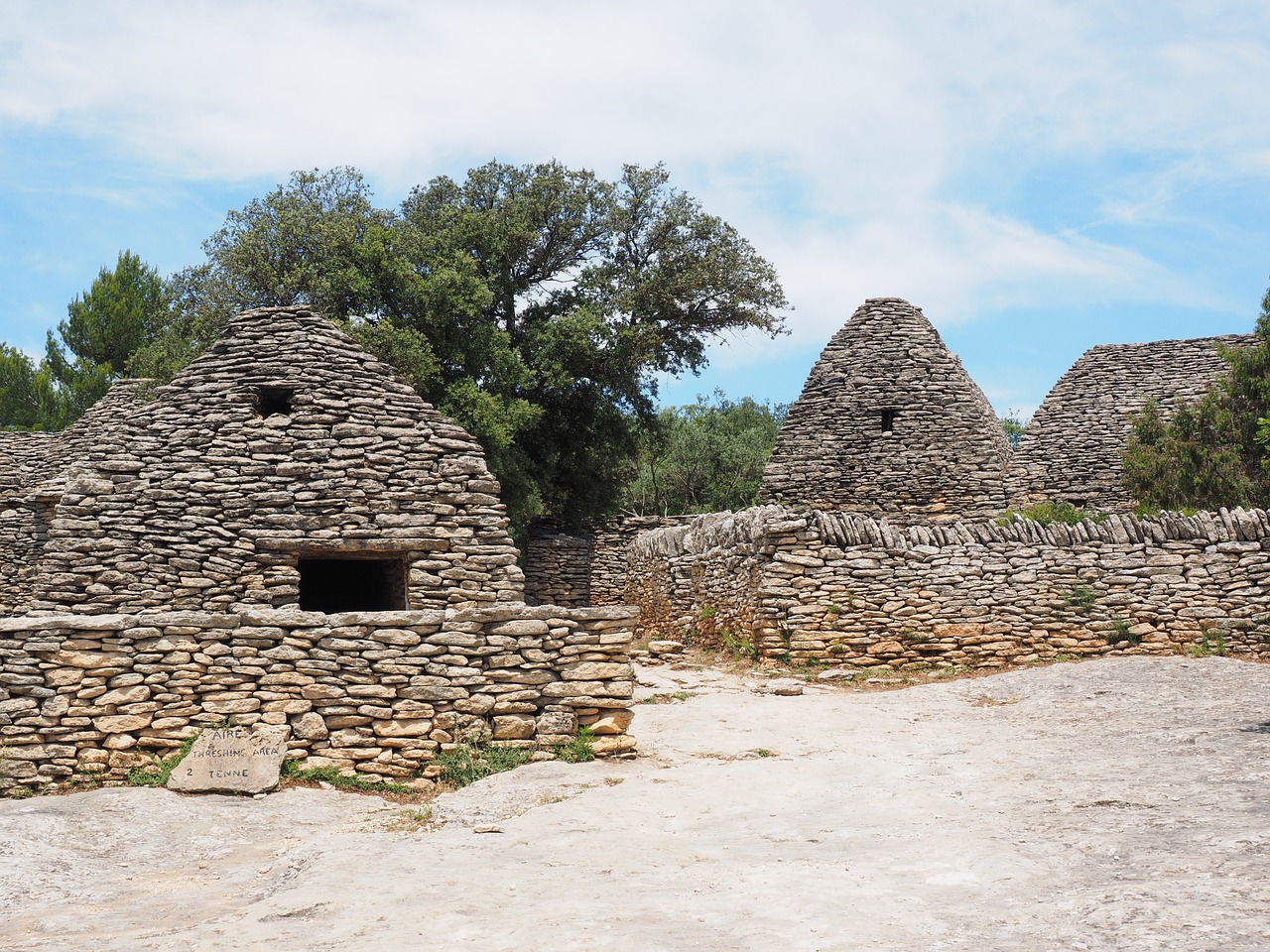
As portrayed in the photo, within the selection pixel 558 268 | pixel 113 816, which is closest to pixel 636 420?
pixel 558 268

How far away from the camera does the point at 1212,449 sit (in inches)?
833

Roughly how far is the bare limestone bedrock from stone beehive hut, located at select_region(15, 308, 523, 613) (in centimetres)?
2

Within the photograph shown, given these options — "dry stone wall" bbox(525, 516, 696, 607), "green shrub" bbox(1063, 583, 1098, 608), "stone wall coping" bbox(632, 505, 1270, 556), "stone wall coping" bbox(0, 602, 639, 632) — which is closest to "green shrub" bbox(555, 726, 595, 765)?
"stone wall coping" bbox(0, 602, 639, 632)

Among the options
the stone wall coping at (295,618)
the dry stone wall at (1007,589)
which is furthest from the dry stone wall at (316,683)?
the dry stone wall at (1007,589)

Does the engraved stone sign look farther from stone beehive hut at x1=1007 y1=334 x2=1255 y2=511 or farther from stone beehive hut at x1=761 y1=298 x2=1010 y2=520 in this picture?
stone beehive hut at x1=1007 y1=334 x2=1255 y2=511

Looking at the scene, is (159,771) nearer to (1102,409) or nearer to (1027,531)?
(1027,531)

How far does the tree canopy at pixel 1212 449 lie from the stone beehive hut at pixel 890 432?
4.33m

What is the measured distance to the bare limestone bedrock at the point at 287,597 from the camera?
7.67 m

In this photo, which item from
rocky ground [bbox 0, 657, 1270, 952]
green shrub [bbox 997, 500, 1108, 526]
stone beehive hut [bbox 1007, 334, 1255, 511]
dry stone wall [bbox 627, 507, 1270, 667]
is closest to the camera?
rocky ground [bbox 0, 657, 1270, 952]

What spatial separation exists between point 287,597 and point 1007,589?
336 inches

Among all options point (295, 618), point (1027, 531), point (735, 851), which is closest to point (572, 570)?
point (1027, 531)

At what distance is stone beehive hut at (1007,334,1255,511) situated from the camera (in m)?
22.1

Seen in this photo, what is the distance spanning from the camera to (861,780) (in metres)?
7.47

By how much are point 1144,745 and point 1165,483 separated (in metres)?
14.8
